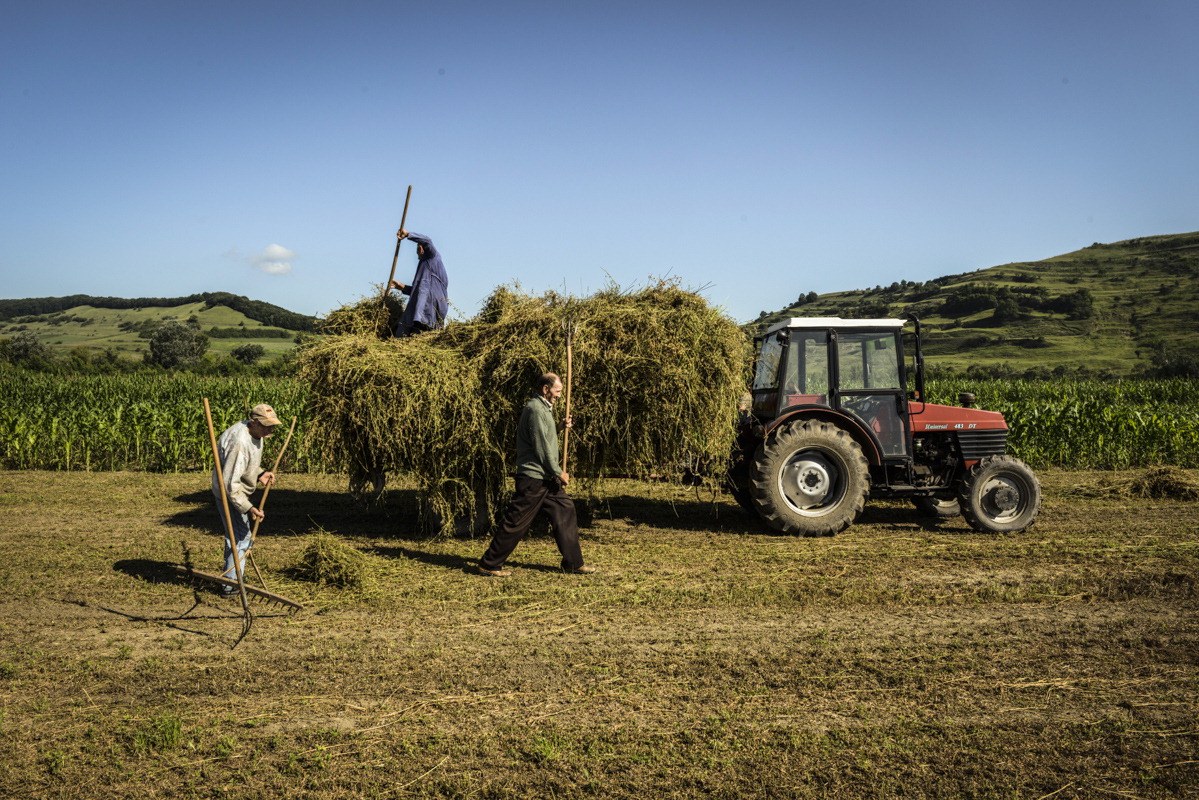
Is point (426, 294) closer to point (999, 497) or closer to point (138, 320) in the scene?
point (999, 497)

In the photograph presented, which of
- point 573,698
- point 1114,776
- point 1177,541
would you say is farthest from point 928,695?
point 1177,541

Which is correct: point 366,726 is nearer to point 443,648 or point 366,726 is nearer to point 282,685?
point 282,685

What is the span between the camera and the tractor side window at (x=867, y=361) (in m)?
9.70

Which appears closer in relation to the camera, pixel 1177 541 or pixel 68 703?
pixel 68 703

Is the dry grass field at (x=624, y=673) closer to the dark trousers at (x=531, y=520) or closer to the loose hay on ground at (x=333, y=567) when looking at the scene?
the loose hay on ground at (x=333, y=567)

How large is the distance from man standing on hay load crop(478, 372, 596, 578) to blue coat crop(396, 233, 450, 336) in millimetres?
2381

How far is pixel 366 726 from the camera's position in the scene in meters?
4.46

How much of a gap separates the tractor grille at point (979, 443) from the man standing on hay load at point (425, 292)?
254 inches

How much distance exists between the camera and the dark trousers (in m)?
7.79

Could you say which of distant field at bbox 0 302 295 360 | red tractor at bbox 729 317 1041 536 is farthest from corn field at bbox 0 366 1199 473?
distant field at bbox 0 302 295 360

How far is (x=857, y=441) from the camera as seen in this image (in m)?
9.77

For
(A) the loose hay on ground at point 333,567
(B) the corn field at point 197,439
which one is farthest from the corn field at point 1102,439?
(A) the loose hay on ground at point 333,567

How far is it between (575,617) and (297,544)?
432 cm

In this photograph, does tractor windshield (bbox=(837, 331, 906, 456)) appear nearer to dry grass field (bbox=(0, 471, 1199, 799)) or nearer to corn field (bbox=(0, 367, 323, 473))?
dry grass field (bbox=(0, 471, 1199, 799))
